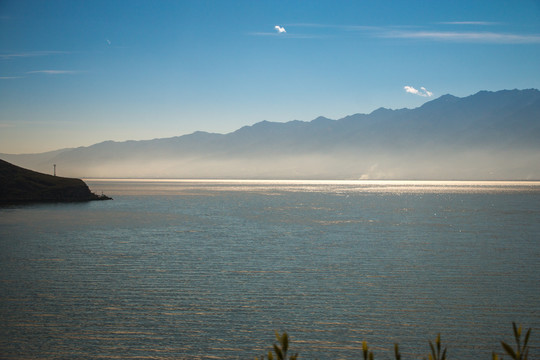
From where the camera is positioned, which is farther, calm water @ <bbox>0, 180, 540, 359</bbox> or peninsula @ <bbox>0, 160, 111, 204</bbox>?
peninsula @ <bbox>0, 160, 111, 204</bbox>

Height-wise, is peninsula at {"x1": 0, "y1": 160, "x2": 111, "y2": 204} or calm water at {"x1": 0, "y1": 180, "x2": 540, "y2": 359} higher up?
peninsula at {"x1": 0, "y1": 160, "x2": 111, "y2": 204}

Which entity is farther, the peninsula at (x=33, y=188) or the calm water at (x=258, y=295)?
the peninsula at (x=33, y=188)

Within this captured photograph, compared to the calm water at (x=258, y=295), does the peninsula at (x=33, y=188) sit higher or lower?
higher

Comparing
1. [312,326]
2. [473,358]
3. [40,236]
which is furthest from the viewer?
[40,236]

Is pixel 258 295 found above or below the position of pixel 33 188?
below

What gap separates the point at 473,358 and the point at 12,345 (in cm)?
2476

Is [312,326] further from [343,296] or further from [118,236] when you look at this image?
[118,236]

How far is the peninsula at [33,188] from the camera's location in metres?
164

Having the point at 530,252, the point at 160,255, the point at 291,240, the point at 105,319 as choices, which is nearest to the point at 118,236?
the point at 160,255

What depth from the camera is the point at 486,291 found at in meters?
38.6

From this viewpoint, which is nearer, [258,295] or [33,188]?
[258,295]

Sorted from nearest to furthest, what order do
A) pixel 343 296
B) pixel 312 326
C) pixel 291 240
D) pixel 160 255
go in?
1. pixel 312 326
2. pixel 343 296
3. pixel 160 255
4. pixel 291 240

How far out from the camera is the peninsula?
164375 millimetres

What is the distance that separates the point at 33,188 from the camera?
16938cm
